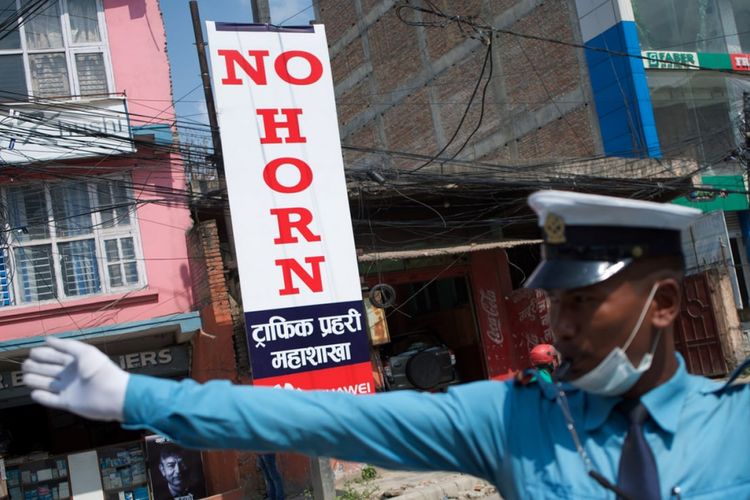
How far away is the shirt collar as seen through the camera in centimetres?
170

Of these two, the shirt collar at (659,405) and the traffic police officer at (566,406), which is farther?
the shirt collar at (659,405)

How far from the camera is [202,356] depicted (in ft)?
38.8

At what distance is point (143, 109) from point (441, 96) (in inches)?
433

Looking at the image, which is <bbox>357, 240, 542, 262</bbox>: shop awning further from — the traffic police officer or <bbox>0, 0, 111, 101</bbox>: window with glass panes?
the traffic police officer

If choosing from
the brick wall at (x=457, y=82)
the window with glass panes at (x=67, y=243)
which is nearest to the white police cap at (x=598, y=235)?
the window with glass panes at (x=67, y=243)

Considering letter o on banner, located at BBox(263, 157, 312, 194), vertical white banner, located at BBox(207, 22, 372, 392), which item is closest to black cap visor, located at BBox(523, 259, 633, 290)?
vertical white banner, located at BBox(207, 22, 372, 392)

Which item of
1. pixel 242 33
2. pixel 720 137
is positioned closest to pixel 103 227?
pixel 242 33

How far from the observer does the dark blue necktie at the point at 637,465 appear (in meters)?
1.61

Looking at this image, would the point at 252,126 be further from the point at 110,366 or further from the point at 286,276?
the point at 110,366

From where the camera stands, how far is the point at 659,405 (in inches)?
67.5

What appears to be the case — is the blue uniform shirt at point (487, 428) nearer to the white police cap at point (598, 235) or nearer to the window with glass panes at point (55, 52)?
the white police cap at point (598, 235)

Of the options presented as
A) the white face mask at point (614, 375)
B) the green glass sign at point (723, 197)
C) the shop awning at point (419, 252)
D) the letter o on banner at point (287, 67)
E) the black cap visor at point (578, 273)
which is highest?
the letter o on banner at point (287, 67)

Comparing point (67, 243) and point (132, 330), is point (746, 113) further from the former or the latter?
point (67, 243)

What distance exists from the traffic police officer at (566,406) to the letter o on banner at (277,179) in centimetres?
747
